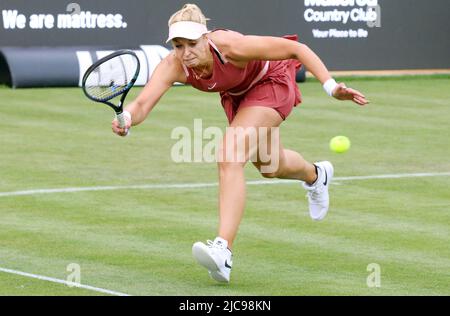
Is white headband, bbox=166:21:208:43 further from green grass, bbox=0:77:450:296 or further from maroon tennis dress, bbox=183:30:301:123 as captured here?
green grass, bbox=0:77:450:296

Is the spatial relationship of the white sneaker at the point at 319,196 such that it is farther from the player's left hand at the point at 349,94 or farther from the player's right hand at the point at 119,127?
the player's right hand at the point at 119,127

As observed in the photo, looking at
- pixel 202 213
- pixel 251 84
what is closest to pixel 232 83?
pixel 251 84

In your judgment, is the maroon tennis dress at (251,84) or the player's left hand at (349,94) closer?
the player's left hand at (349,94)

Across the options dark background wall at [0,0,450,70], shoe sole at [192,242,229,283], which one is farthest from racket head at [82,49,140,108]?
dark background wall at [0,0,450,70]

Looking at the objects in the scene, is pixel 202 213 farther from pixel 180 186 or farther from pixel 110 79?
pixel 110 79

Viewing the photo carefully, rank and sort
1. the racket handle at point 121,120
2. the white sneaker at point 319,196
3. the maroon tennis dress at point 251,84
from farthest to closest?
the white sneaker at point 319,196, the maroon tennis dress at point 251,84, the racket handle at point 121,120

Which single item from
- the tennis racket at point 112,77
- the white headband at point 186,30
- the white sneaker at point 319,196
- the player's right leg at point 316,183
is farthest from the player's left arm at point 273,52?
the white sneaker at point 319,196

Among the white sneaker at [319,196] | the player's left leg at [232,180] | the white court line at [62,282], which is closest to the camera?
the white court line at [62,282]

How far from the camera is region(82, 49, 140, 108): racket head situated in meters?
8.45

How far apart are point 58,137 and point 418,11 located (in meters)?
10.6

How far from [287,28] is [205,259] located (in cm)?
1565

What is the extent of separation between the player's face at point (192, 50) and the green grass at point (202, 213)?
1366 millimetres

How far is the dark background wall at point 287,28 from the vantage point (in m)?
21.5
